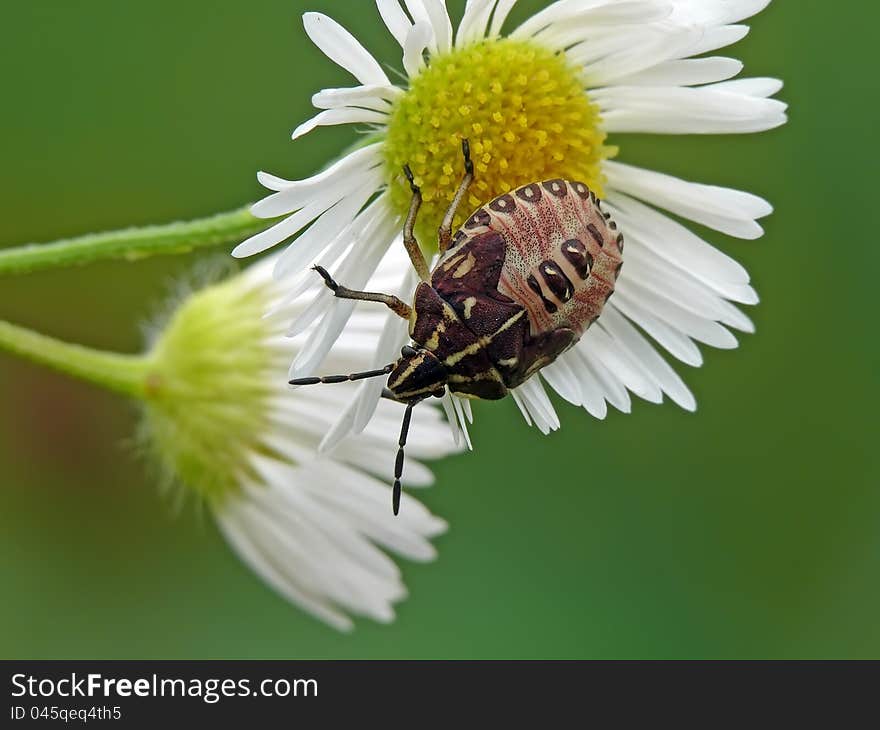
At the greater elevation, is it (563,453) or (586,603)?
(563,453)

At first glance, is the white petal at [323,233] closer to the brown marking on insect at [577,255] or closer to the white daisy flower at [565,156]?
the white daisy flower at [565,156]

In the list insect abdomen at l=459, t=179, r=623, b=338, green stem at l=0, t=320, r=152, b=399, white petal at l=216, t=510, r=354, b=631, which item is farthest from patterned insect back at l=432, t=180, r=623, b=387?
white petal at l=216, t=510, r=354, b=631

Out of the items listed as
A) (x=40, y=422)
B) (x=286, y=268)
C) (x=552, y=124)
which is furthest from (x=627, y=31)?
(x=40, y=422)

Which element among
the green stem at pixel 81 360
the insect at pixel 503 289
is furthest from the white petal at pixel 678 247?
the green stem at pixel 81 360

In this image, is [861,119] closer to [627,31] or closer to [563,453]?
[563,453]

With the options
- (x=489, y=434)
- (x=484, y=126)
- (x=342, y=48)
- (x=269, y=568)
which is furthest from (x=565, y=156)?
(x=489, y=434)
